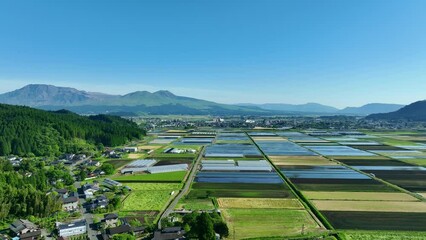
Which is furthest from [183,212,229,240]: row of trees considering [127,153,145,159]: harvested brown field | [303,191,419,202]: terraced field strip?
[127,153,145,159]: harvested brown field

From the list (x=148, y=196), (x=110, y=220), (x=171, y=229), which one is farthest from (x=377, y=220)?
(x=110, y=220)

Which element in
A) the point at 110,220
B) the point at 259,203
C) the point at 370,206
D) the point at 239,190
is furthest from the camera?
the point at 239,190

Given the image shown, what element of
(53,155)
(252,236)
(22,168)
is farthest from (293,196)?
(53,155)

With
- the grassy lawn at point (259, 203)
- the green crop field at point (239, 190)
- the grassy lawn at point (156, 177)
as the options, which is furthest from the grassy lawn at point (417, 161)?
the grassy lawn at point (156, 177)

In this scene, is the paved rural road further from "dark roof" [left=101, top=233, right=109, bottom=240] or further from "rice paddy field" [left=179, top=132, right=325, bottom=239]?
"dark roof" [left=101, top=233, right=109, bottom=240]

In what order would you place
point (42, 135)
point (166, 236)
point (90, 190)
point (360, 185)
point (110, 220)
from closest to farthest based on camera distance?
1. point (166, 236)
2. point (110, 220)
3. point (90, 190)
4. point (360, 185)
5. point (42, 135)

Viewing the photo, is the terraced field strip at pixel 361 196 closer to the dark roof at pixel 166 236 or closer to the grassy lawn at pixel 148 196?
the grassy lawn at pixel 148 196

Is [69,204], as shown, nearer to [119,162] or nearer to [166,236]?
[166,236]
